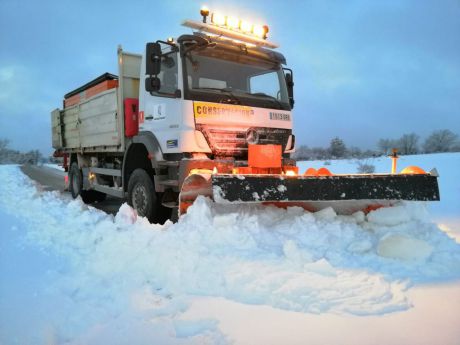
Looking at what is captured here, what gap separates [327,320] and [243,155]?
3.16 m

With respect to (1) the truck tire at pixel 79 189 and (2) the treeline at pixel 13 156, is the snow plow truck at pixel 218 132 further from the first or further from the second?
(2) the treeline at pixel 13 156

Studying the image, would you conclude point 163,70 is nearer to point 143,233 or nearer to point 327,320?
point 143,233

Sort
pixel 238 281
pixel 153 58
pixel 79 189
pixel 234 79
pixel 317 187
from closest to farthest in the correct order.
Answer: pixel 238 281 → pixel 317 187 → pixel 153 58 → pixel 234 79 → pixel 79 189

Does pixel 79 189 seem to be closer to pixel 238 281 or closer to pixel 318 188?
pixel 318 188

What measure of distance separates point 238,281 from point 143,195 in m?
3.35

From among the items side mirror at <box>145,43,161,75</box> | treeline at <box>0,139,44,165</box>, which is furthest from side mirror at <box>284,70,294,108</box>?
treeline at <box>0,139,44,165</box>

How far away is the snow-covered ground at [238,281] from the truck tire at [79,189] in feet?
15.2

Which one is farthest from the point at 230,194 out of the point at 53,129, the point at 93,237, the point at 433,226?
the point at 53,129

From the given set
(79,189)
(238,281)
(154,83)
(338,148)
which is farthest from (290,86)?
(338,148)

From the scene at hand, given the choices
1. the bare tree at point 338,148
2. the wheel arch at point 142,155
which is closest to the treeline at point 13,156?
the bare tree at point 338,148

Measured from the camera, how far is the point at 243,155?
201 inches

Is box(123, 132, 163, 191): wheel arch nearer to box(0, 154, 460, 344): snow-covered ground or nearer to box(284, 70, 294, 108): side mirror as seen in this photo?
box(0, 154, 460, 344): snow-covered ground

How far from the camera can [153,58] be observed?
484cm

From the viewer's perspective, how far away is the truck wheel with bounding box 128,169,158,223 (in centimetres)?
544
